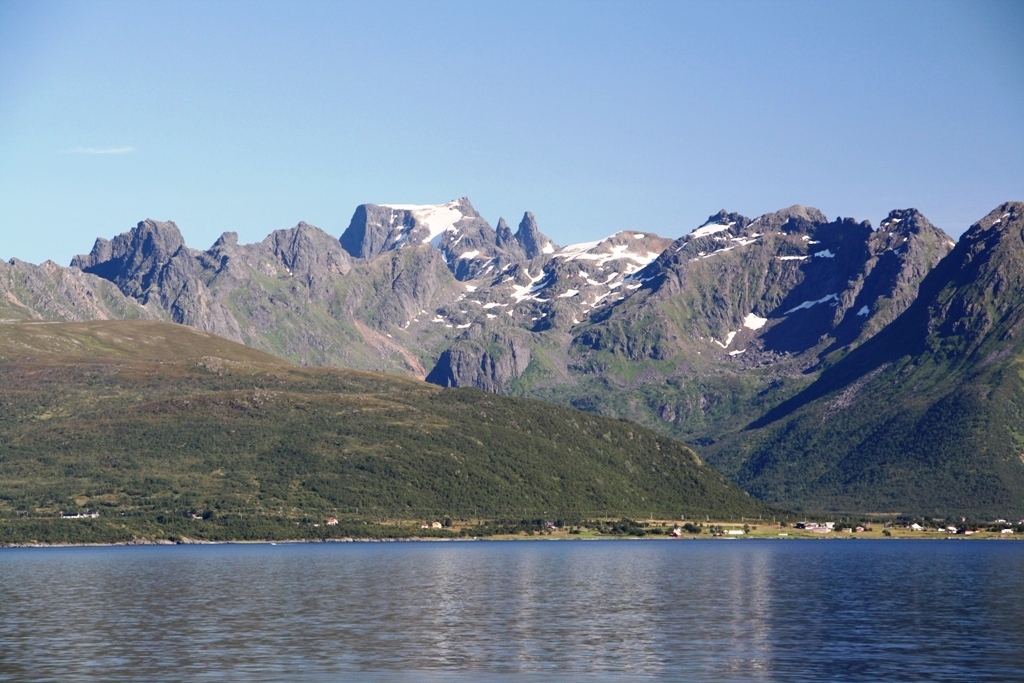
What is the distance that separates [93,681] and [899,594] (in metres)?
102

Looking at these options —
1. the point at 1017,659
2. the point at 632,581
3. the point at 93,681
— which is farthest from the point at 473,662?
the point at 632,581

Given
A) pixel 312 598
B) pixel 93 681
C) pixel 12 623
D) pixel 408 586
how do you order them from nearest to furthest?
pixel 93 681 → pixel 12 623 → pixel 312 598 → pixel 408 586

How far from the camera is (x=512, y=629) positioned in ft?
389

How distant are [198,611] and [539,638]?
4229 centimetres

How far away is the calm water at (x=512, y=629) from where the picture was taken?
3644 inches

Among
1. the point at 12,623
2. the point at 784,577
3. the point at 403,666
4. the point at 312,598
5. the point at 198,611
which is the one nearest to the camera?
the point at 403,666

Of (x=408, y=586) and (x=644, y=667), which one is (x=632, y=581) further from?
(x=644, y=667)

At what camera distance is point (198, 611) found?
134m

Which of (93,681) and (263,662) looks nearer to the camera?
(93,681)

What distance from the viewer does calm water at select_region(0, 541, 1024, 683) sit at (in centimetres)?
9256

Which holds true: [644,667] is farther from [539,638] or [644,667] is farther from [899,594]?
[899,594]

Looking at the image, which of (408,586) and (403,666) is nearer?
(403,666)

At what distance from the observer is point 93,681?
87688 millimetres

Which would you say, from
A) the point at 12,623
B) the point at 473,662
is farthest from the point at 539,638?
the point at 12,623
